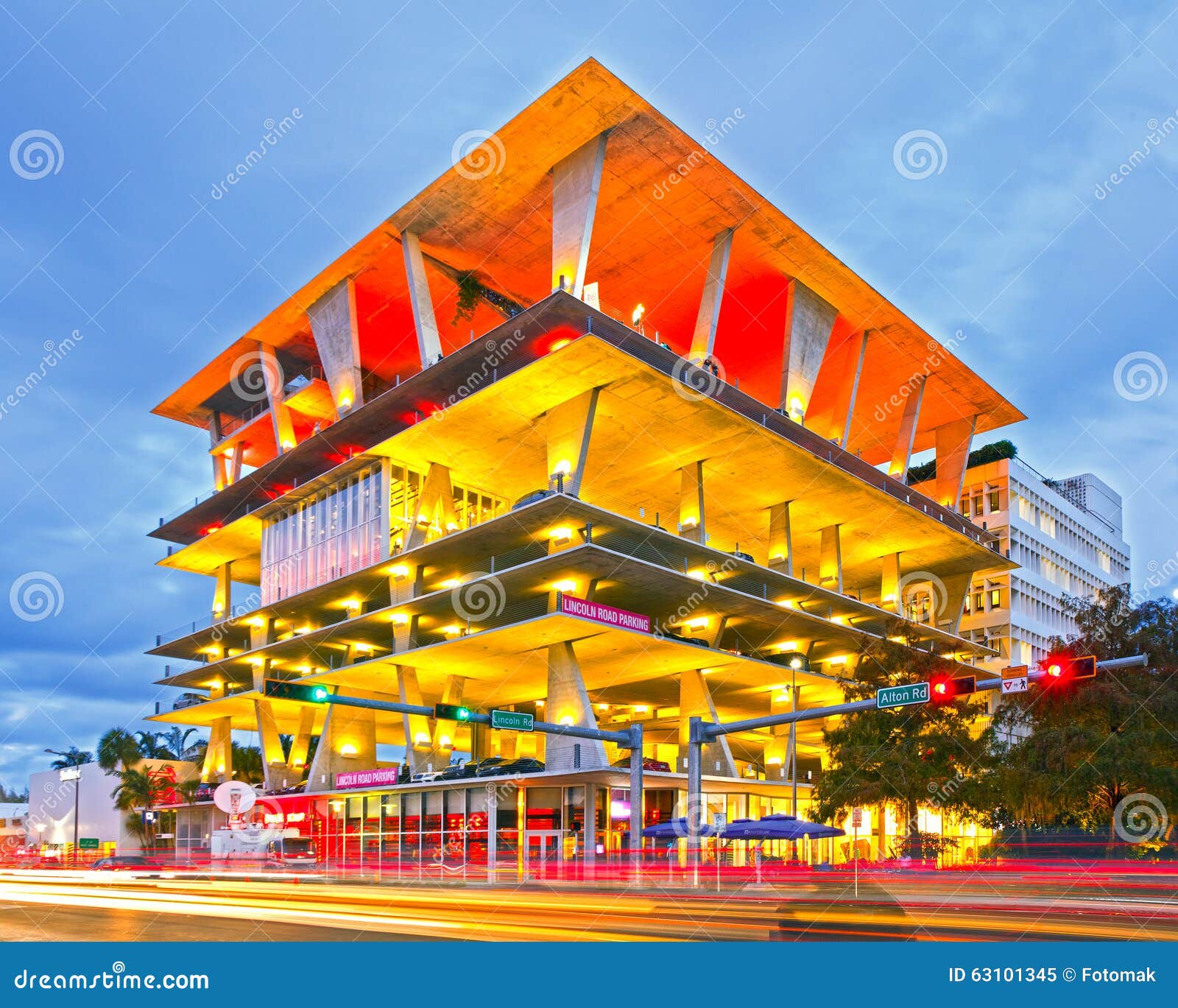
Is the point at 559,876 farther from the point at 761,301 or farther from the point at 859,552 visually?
the point at 859,552

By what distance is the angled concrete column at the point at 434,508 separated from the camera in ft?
197

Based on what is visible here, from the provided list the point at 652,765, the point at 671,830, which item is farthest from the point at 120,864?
the point at 671,830

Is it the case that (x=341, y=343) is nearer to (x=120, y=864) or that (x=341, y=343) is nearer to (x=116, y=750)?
(x=120, y=864)

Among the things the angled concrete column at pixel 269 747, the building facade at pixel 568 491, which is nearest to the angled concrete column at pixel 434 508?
the building facade at pixel 568 491

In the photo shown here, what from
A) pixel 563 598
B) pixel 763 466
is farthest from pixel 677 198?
pixel 563 598

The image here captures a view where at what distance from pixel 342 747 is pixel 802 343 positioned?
3506 centimetres

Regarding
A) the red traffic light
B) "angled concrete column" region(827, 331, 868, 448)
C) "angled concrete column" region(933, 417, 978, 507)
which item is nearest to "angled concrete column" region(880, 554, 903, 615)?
"angled concrete column" region(933, 417, 978, 507)

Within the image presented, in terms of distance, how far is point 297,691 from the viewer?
79.2 ft

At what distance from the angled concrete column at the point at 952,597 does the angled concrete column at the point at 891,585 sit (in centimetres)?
659

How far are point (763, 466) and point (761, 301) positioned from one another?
1083cm

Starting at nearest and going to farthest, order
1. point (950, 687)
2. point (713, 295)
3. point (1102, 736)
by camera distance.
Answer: point (950, 687), point (1102, 736), point (713, 295)

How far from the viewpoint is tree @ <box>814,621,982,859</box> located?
40.9m

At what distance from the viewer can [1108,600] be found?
4269 centimetres

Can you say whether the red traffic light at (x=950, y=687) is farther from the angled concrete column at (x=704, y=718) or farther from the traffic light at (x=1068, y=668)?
the angled concrete column at (x=704, y=718)
